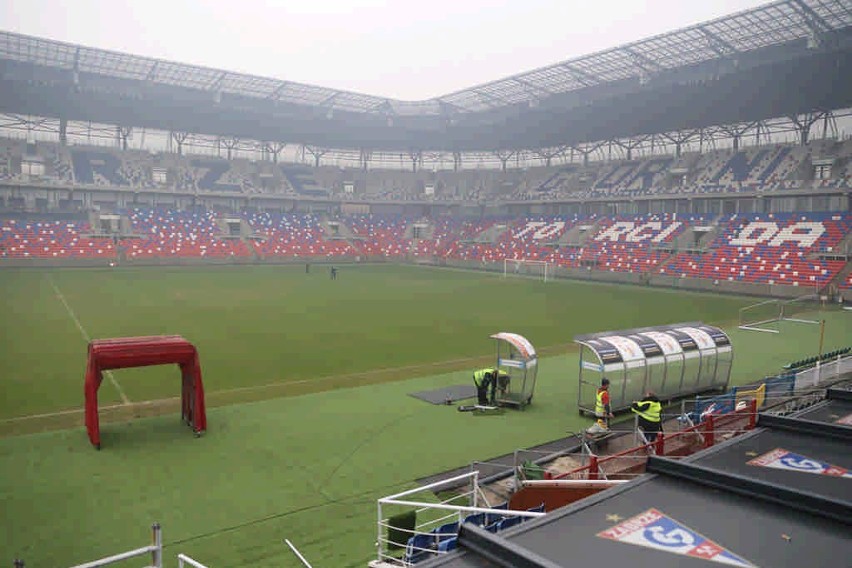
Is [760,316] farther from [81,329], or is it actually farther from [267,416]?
[81,329]

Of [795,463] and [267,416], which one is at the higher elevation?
[795,463]

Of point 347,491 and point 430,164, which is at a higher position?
point 430,164

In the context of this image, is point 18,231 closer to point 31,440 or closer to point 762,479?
point 31,440

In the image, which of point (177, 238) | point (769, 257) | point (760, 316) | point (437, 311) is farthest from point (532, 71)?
point (177, 238)

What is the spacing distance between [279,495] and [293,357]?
39.2ft

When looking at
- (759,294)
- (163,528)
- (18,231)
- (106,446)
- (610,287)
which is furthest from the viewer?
(18,231)

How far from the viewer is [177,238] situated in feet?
238

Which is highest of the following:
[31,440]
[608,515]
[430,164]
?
[430,164]

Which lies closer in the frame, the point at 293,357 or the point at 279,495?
the point at 279,495

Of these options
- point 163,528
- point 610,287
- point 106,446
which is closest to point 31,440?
point 106,446

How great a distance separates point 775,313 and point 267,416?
113ft

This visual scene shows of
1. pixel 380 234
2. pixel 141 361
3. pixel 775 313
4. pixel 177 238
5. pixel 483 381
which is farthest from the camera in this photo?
pixel 380 234

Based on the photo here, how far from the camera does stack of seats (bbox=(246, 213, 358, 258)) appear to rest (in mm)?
78375

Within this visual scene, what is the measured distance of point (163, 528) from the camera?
984 cm
